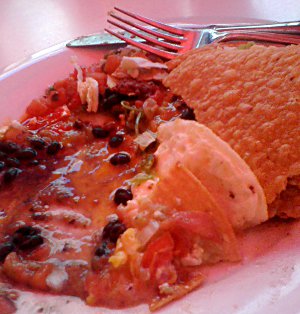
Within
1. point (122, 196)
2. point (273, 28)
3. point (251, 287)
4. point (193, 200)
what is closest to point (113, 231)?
point (122, 196)

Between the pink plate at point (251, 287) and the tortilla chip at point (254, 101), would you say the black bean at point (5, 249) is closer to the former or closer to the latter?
the pink plate at point (251, 287)

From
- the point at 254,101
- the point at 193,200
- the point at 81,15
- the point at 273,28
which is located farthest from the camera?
the point at 81,15

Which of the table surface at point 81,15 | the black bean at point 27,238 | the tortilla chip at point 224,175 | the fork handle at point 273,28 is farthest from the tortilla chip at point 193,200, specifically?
the table surface at point 81,15

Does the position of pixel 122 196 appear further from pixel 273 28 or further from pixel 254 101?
pixel 273 28

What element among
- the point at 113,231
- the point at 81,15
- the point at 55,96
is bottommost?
the point at 113,231

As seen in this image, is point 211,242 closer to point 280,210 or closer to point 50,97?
point 280,210

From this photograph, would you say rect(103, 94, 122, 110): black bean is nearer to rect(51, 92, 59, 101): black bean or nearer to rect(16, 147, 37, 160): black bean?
rect(51, 92, 59, 101): black bean

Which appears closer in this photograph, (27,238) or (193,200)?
(193,200)
